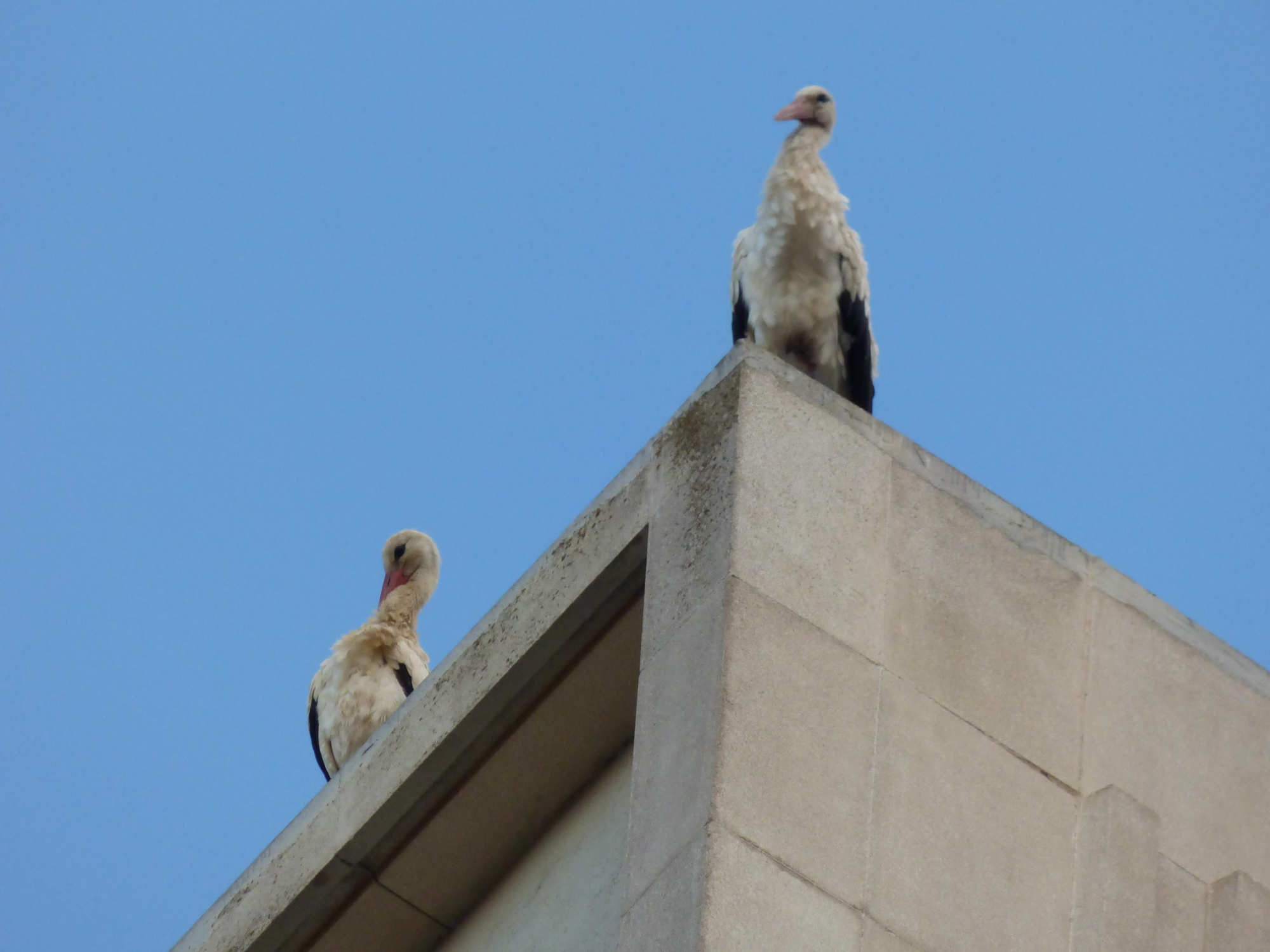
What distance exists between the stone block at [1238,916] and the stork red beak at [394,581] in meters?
10.6

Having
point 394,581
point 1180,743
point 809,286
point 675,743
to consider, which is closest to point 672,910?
point 675,743

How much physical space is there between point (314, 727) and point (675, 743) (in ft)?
32.5

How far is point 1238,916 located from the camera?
9.38 m

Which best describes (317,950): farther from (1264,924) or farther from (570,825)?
(1264,924)

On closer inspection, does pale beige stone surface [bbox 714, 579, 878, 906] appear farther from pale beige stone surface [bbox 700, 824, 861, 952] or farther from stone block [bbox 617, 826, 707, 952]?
stone block [bbox 617, 826, 707, 952]

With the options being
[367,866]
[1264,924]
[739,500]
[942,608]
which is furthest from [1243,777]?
[367,866]

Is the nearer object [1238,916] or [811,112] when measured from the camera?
[1238,916]

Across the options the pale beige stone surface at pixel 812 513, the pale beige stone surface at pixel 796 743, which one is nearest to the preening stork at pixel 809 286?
the pale beige stone surface at pixel 812 513

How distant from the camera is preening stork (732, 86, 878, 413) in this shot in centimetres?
1384

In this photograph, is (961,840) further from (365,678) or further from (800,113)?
(365,678)

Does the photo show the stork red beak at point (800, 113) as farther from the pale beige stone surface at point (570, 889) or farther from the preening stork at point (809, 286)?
the pale beige stone surface at point (570, 889)

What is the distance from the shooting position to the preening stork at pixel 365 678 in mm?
17422

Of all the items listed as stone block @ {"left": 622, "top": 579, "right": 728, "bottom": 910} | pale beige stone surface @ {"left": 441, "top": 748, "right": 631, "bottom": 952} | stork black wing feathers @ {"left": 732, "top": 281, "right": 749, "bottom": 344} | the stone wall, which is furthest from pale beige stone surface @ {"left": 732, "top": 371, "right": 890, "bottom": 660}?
stork black wing feathers @ {"left": 732, "top": 281, "right": 749, "bottom": 344}

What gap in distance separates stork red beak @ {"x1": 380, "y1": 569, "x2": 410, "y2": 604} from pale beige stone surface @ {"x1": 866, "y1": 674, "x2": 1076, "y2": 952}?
10.6 metres
